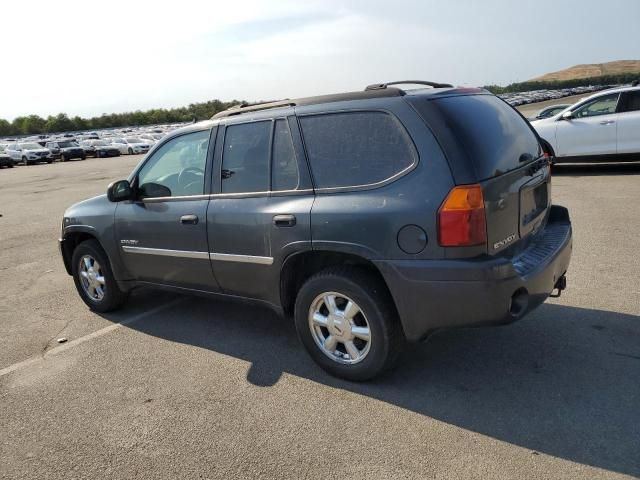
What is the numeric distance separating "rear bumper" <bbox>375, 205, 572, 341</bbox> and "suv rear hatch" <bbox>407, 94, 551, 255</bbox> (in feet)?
0.43

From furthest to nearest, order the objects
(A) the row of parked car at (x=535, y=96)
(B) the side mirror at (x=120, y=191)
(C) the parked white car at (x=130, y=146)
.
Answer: (A) the row of parked car at (x=535, y=96), (C) the parked white car at (x=130, y=146), (B) the side mirror at (x=120, y=191)

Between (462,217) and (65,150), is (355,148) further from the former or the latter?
(65,150)

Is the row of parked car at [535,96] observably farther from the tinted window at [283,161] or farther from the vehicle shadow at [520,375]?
the tinted window at [283,161]

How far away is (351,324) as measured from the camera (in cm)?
358

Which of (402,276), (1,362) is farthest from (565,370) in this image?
(1,362)

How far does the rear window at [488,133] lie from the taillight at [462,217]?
0.47ft

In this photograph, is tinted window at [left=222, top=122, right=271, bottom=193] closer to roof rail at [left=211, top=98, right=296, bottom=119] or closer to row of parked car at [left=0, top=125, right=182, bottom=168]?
roof rail at [left=211, top=98, right=296, bottom=119]

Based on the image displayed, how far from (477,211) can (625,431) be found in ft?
4.52

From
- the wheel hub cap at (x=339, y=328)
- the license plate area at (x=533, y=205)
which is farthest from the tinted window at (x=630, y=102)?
the wheel hub cap at (x=339, y=328)

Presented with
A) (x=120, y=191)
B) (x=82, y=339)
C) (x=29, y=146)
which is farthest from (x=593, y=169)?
(x=29, y=146)

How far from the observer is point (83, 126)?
111 metres

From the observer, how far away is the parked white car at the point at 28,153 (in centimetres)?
3750

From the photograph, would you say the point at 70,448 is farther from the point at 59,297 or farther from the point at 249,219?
the point at 59,297

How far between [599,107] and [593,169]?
179 centimetres
